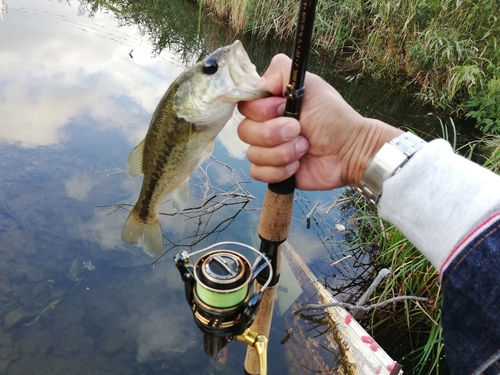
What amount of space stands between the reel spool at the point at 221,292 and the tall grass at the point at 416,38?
6760mm

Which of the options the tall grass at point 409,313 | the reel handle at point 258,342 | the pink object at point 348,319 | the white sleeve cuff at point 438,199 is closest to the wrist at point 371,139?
the white sleeve cuff at point 438,199

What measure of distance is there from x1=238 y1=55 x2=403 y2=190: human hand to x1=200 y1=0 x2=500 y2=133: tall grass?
6214 mm

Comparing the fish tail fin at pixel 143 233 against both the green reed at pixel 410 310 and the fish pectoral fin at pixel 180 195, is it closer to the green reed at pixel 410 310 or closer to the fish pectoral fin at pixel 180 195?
the fish pectoral fin at pixel 180 195

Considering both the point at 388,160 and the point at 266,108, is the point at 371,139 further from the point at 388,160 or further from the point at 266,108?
the point at 266,108

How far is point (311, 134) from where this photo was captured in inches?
68.7

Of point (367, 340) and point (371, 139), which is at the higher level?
point (371, 139)

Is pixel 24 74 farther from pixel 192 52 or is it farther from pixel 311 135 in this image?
pixel 311 135

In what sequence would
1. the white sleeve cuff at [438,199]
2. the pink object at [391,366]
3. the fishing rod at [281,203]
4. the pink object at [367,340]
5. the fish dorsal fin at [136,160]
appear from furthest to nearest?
the pink object at [367,340], the pink object at [391,366], the fish dorsal fin at [136,160], the fishing rod at [281,203], the white sleeve cuff at [438,199]

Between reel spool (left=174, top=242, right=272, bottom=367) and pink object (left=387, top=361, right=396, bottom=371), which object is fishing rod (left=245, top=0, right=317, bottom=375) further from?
pink object (left=387, top=361, right=396, bottom=371)

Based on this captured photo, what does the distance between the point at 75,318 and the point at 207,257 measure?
2278 mm

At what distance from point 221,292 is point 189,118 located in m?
0.72

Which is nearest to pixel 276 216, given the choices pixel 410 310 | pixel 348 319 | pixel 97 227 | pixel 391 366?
pixel 391 366

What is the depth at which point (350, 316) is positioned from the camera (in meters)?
2.96

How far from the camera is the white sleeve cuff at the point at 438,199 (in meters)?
1.11
